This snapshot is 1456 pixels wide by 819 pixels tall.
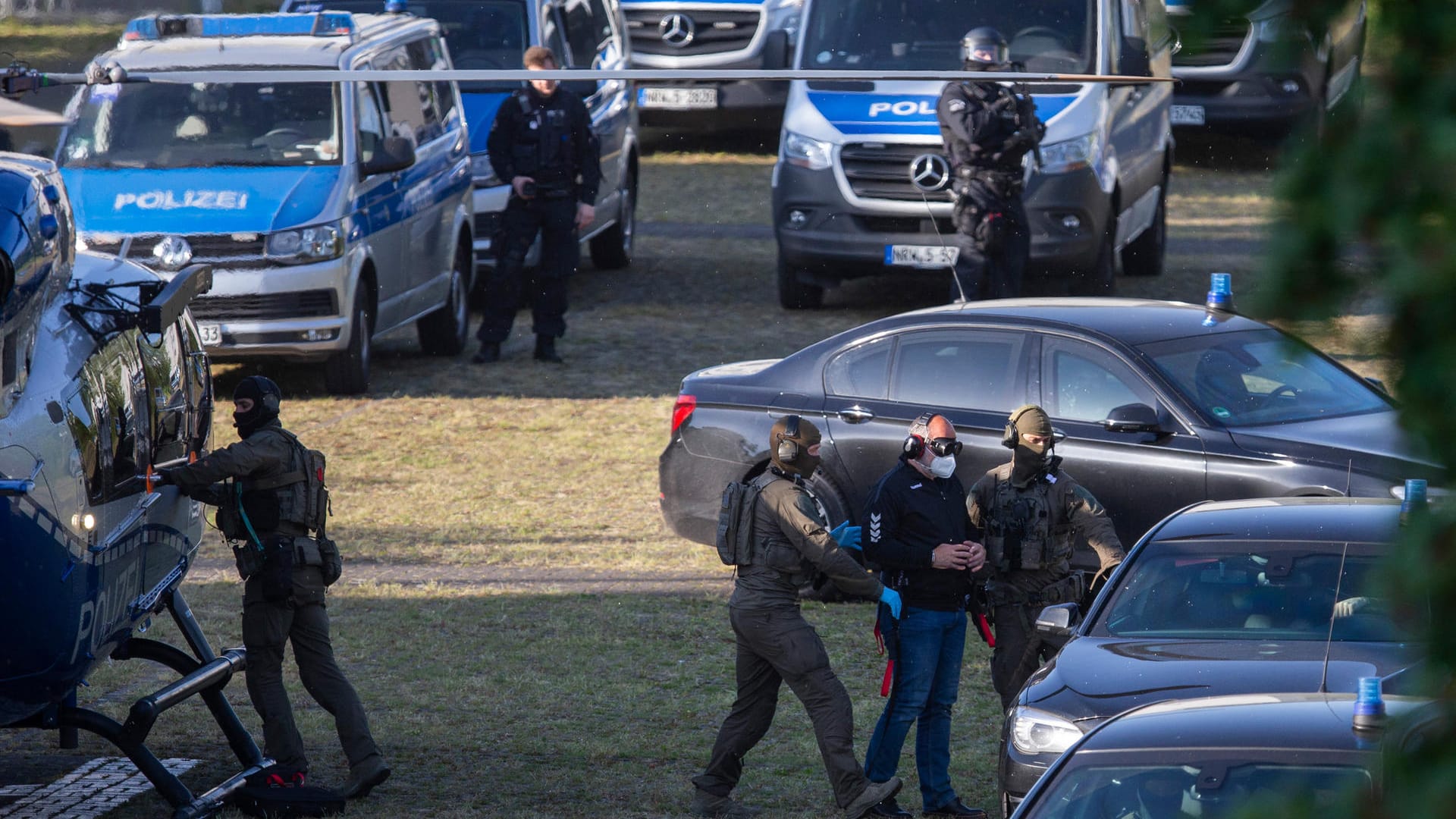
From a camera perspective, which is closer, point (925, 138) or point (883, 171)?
point (925, 138)

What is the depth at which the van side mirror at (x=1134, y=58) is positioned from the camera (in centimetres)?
1553

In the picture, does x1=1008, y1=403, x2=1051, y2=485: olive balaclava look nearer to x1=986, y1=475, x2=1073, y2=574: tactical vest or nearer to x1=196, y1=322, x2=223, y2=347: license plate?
x1=986, y1=475, x2=1073, y2=574: tactical vest

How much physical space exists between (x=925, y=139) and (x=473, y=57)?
4.58 m

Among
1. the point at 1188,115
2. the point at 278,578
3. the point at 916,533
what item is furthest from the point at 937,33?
the point at 278,578

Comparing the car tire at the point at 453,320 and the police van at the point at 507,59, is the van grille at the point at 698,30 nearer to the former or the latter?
the police van at the point at 507,59

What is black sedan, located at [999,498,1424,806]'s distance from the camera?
19.7 feet

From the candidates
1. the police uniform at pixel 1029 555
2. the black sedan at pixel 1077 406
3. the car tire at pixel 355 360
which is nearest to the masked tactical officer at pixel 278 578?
the police uniform at pixel 1029 555

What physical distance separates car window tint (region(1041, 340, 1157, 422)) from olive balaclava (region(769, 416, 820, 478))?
2.63 m

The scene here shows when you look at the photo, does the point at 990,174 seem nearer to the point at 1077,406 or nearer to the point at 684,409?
the point at 684,409

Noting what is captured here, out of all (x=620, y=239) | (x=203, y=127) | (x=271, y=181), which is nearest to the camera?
(x=271, y=181)

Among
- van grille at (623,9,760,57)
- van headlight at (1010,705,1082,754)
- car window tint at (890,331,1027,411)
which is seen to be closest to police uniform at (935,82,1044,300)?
car window tint at (890,331,1027,411)

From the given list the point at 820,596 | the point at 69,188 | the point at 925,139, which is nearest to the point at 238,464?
the point at 820,596

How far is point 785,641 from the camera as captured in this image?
268 inches

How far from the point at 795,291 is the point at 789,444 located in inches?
412
